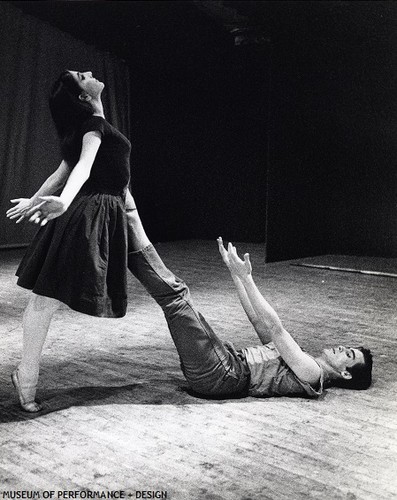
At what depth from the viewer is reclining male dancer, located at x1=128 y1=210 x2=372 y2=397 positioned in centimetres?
209

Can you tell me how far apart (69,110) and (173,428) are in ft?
3.89

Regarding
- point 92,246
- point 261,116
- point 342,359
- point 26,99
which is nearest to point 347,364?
point 342,359

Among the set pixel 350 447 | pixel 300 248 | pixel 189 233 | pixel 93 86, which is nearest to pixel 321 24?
pixel 300 248

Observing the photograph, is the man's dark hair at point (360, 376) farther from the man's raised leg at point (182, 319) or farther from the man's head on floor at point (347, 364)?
the man's raised leg at point (182, 319)

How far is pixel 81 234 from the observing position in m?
1.93

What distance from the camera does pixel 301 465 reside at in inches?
65.9

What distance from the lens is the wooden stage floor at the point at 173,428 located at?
156 centimetres

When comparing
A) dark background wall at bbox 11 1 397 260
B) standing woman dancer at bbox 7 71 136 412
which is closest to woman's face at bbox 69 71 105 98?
standing woman dancer at bbox 7 71 136 412

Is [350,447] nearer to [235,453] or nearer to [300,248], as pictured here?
[235,453]

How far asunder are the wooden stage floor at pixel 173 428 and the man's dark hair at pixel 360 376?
34mm

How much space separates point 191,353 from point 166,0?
17.1 ft

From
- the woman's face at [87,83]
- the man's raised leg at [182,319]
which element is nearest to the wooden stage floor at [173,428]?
the man's raised leg at [182,319]

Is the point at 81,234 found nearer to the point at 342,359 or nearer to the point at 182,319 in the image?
the point at 182,319

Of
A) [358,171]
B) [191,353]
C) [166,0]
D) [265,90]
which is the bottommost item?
[191,353]
